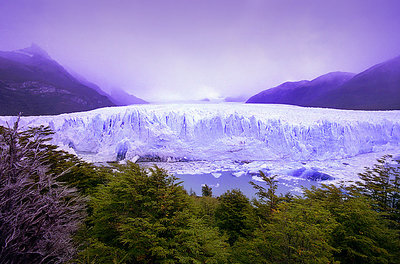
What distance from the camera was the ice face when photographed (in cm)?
1866

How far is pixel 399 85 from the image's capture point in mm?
40375

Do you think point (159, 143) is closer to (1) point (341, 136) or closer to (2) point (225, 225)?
(2) point (225, 225)

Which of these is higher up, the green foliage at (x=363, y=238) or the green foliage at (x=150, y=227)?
the green foliage at (x=150, y=227)

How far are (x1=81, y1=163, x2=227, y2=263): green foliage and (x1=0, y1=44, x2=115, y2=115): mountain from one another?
38.9 metres

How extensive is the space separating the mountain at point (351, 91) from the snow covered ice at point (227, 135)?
20.8 m

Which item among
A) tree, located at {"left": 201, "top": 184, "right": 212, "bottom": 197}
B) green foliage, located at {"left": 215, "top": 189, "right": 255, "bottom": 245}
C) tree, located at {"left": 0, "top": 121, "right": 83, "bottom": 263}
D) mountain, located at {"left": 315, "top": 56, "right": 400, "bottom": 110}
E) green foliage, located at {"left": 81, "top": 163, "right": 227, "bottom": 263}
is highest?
mountain, located at {"left": 315, "top": 56, "right": 400, "bottom": 110}

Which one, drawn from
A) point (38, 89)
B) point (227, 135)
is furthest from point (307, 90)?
point (38, 89)

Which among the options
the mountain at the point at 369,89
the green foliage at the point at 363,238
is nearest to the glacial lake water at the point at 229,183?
the green foliage at the point at 363,238

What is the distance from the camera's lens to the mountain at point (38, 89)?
3351 cm

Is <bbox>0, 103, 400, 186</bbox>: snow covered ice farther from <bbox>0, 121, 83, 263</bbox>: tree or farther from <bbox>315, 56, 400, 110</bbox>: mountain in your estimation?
<bbox>315, 56, 400, 110</bbox>: mountain

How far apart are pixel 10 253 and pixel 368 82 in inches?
2671

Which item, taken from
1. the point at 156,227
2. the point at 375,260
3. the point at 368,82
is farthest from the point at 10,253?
the point at 368,82

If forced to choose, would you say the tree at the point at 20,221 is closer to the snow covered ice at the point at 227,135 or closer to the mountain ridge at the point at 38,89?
the snow covered ice at the point at 227,135

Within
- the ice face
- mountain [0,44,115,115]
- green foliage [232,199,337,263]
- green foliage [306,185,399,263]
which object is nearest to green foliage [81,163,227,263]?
green foliage [232,199,337,263]
